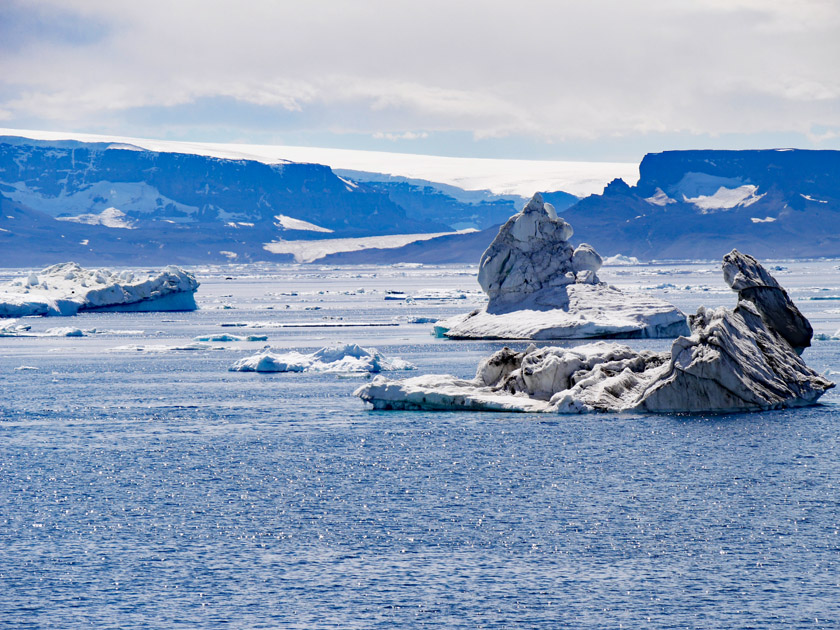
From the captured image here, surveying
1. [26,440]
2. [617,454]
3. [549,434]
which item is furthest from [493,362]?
[26,440]

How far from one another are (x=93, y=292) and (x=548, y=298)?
135ft

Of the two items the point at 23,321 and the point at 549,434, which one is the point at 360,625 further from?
the point at 23,321

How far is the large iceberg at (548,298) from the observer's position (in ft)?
175

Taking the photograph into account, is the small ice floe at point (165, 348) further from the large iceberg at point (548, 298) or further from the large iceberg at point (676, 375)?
the large iceberg at point (676, 375)

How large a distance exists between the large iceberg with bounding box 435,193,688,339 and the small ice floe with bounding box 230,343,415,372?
11.5m

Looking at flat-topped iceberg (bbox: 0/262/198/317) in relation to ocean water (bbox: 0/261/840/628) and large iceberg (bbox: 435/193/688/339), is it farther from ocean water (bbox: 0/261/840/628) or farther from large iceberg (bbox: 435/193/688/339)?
ocean water (bbox: 0/261/840/628)

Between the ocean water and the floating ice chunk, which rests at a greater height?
the ocean water

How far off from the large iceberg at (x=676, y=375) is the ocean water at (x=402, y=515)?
0.54 meters

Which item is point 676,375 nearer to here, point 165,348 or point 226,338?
point 165,348

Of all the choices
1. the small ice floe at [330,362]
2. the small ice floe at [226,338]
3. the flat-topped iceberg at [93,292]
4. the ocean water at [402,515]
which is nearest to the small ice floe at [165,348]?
the small ice floe at [226,338]

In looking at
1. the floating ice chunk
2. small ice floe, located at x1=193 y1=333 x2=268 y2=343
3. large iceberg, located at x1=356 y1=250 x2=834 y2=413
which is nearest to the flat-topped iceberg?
the floating ice chunk

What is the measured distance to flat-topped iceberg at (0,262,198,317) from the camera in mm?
86000

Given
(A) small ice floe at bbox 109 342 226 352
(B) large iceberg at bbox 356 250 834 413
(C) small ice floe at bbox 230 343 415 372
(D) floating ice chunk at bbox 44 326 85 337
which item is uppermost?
(B) large iceberg at bbox 356 250 834 413

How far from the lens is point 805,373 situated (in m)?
33.5
